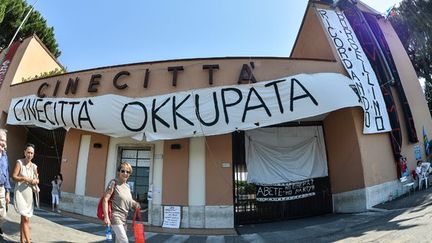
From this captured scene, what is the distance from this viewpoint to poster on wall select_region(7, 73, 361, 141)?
9242 mm

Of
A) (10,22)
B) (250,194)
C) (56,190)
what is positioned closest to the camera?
(250,194)

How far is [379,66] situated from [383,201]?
539 cm

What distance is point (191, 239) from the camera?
829 cm

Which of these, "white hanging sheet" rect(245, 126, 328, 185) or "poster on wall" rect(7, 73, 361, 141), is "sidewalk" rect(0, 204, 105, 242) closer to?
"poster on wall" rect(7, 73, 361, 141)

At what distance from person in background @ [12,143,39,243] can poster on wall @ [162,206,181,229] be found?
493cm

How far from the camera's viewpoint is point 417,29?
19906 millimetres

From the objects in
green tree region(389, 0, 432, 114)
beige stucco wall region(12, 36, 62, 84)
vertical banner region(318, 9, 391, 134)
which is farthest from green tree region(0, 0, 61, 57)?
green tree region(389, 0, 432, 114)

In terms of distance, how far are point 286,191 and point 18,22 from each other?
21.0m

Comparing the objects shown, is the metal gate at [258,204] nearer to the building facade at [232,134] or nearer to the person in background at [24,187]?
the building facade at [232,134]

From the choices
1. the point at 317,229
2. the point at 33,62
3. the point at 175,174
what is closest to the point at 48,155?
the point at 33,62

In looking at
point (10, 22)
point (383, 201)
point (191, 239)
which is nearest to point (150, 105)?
point (191, 239)

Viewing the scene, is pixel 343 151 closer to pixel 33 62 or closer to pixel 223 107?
pixel 223 107

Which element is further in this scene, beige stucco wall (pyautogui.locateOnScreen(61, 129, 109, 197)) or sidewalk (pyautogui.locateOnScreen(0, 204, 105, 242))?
beige stucco wall (pyautogui.locateOnScreen(61, 129, 109, 197))

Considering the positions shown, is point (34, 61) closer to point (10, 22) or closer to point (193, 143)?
point (10, 22)
